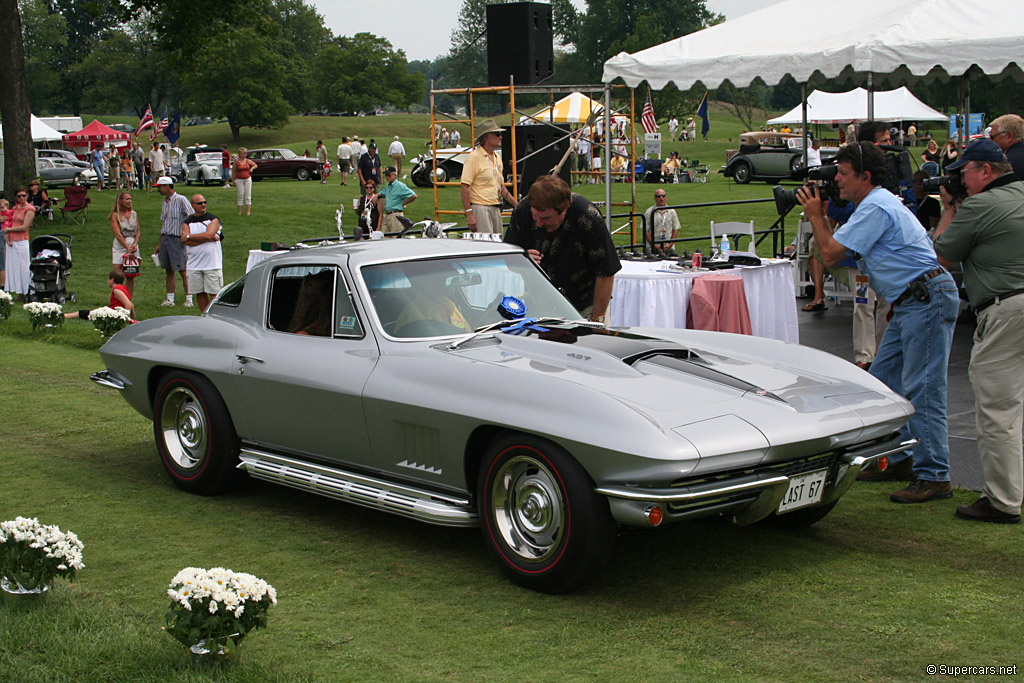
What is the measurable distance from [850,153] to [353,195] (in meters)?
29.6

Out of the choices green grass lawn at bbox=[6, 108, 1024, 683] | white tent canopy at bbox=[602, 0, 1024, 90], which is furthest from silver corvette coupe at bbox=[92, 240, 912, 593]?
white tent canopy at bbox=[602, 0, 1024, 90]

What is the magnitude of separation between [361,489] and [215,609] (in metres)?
1.60

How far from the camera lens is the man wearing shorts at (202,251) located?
13.5 metres

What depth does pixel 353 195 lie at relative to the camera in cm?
3434

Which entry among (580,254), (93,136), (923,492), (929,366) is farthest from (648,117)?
(93,136)

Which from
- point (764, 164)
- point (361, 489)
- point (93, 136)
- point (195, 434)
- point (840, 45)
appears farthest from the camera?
point (93, 136)

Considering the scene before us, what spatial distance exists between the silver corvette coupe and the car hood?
1 cm

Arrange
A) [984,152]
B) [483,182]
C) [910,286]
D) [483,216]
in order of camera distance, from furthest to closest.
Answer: [483,216] < [483,182] < [910,286] < [984,152]

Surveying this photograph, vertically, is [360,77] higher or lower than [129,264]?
higher

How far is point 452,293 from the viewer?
554 centimetres

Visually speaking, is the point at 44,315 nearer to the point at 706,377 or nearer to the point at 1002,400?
the point at 706,377

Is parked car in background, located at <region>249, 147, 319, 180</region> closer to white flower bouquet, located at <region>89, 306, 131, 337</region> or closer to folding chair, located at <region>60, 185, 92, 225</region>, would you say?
folding chair, located at <region>60, 185, 92, 225</region>

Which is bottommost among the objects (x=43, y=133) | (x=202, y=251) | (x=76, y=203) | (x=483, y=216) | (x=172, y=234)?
(x=202, y=251)

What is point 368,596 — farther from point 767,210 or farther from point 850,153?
point 767,210
